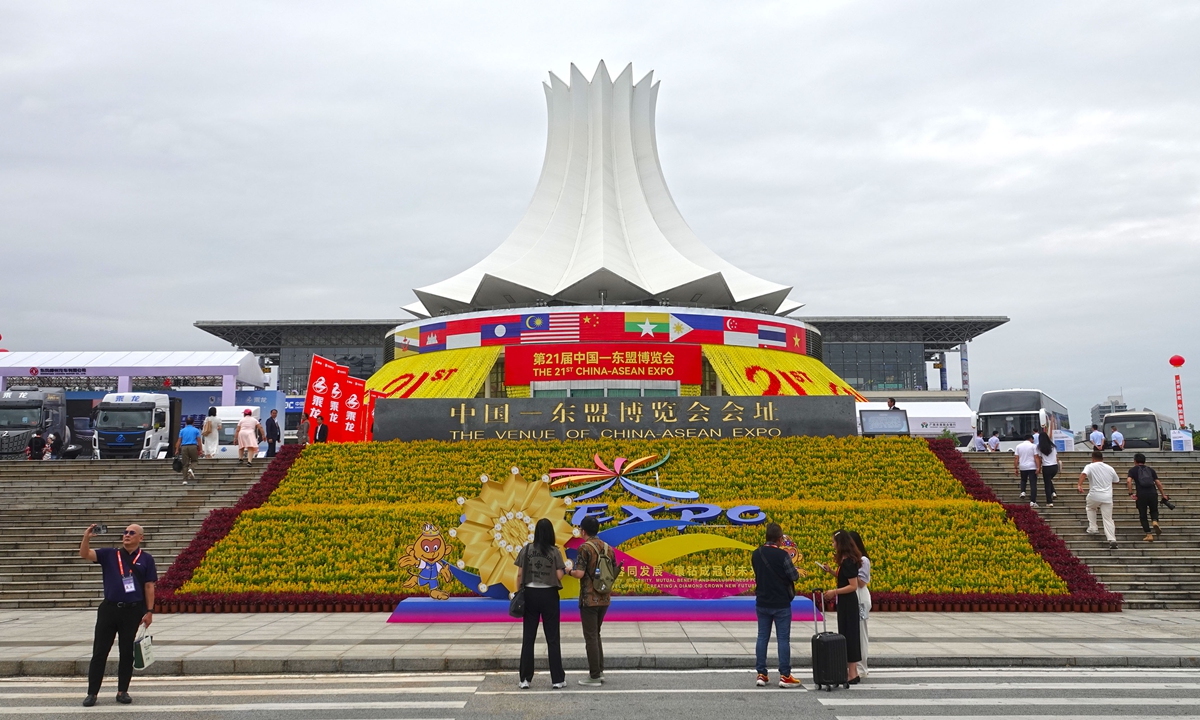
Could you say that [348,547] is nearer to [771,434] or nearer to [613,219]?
[771,434]

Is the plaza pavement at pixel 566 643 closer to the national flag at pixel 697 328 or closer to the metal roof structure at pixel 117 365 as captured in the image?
the national flag at pixel 697 328

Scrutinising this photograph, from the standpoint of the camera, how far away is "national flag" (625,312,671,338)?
91.0ft

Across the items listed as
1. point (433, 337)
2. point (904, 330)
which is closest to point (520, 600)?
point (433, 337)

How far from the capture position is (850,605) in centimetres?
683

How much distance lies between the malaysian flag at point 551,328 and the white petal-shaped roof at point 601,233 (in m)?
2.51

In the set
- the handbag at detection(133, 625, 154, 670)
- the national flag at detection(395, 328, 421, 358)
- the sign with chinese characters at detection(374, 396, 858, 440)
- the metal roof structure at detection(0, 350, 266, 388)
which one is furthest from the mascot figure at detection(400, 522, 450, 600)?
the metal roof structure at detection(0, 350, 266, 388)

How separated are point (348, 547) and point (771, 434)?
8.55 meters

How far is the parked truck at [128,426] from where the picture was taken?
21.8m

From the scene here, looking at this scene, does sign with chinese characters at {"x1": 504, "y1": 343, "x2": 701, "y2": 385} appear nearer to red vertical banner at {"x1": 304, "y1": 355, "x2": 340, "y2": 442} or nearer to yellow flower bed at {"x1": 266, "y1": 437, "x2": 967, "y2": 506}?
red vertical banner at {"x1": 304, "y1": 355, "x2": 340, "y2": 442}

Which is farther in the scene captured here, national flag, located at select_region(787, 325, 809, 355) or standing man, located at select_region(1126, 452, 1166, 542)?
national flag, located at select_region(787, 325, 809, 355)

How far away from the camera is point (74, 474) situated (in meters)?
17.0

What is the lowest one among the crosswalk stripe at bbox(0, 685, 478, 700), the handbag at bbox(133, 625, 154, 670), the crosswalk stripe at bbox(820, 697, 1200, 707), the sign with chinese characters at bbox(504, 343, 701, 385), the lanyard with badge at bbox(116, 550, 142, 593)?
the crosswalk stripe at bbox(820, 697, 1200, 707)

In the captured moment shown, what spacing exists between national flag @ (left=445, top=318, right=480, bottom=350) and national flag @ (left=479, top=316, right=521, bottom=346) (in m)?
0.23

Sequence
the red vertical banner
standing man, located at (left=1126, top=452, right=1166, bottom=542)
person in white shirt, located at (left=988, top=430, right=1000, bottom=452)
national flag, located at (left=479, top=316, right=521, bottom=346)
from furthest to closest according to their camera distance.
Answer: national flag, located at (left=479, top=316, right=521, bottom=346), person in white shirt, located at (left=988, top=430, right=1000, bottom=452), the red vertical banner, standing man, located at (left=1126, top=452, right=1166, bottom=542)
